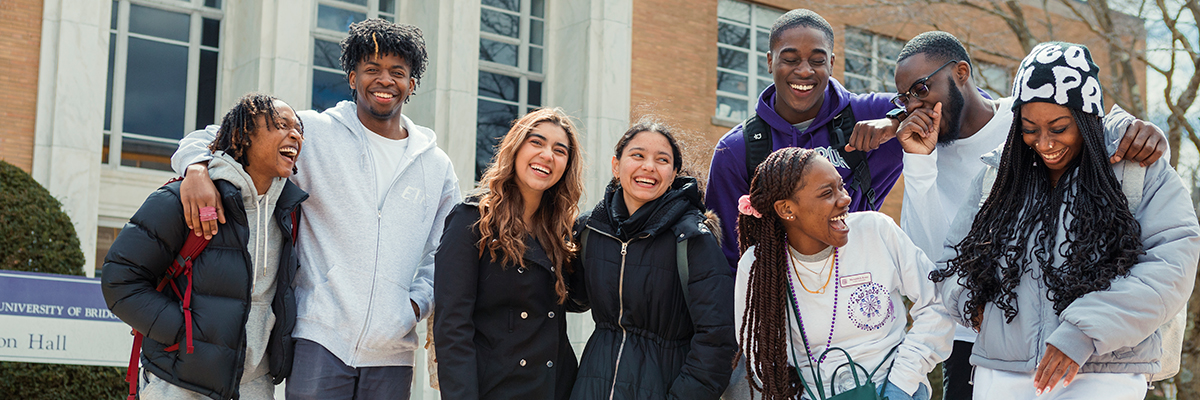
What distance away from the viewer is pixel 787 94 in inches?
179

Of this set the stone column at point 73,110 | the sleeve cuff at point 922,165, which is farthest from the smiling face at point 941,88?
the stone column at point 73,110

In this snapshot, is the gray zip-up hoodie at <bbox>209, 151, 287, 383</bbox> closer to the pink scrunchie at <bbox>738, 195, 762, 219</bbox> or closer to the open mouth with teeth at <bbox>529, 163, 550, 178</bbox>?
the open mouth with teeth at <bbox>529, 163, 550, 178</bbox>

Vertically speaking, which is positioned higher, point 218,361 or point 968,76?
point 968,76

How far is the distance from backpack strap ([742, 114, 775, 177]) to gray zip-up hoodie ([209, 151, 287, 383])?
7.00 ft

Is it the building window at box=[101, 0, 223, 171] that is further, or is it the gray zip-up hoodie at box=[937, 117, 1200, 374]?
the building window at box=[101, 0, 223, 171]

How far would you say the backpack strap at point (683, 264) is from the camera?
404 cm

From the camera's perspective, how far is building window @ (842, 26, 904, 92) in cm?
1772

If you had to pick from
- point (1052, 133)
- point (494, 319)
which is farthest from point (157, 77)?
point (1052, 133)

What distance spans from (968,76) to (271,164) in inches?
122

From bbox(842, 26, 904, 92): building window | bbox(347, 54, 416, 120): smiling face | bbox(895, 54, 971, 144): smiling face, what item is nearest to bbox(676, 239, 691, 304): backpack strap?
bbox(895, 54, 971, 144): smiling face

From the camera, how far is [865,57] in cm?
1769

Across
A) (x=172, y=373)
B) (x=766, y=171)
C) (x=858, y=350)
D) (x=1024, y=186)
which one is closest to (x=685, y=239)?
(x=766, y=171)

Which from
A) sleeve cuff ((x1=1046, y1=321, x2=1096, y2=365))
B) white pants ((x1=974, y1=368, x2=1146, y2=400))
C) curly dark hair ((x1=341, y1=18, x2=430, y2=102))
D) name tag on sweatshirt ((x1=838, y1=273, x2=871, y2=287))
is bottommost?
white pants ((x1=974, y1=368, x2=1146, y2=400))

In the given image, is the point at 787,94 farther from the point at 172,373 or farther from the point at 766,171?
the point at 172,373
